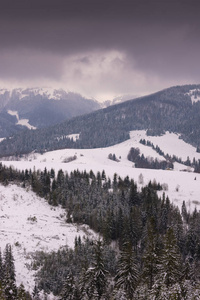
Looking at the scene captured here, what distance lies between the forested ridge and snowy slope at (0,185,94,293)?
123 inches

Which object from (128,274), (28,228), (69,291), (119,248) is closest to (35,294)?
(69,291)

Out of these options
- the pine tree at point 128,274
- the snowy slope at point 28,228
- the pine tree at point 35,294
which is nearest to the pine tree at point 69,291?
the pine tree at point 128,274

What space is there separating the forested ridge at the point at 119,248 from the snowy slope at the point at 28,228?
313 cm

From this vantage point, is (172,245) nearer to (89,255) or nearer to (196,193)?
(89,255)

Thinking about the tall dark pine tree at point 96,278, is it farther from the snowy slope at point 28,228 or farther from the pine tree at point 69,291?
the snowy slope at point 28,228

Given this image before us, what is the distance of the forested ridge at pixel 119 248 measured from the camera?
34562mm

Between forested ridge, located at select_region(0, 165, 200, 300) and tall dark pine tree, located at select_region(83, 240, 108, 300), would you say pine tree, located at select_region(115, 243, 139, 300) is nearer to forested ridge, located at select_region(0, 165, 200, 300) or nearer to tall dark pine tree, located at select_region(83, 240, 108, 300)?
forested ridge, located at select_region(0, 165, 200, 300)

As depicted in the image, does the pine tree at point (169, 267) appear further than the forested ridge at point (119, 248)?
No

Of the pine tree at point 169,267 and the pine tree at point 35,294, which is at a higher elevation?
the pine tree at point 169,267

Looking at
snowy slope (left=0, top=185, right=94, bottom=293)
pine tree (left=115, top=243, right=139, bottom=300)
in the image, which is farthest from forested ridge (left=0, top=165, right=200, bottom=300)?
snowy slope (left=0, top=185, right=94, bottom=293)

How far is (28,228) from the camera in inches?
3263

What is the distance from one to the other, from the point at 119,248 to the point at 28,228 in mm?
31530

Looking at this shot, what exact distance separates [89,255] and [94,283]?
109 ft

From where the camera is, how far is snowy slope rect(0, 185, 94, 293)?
66.1 meters
